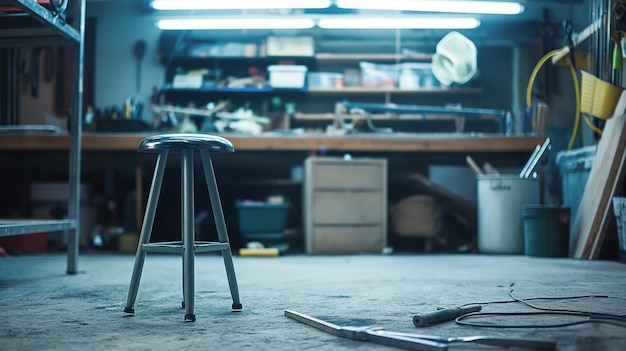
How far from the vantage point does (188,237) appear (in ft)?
5.77

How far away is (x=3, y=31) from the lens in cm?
287

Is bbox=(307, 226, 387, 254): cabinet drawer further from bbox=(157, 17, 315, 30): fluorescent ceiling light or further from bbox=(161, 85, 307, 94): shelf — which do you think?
bbox=(157, 17, 315, 30): fluorescent ceiling light

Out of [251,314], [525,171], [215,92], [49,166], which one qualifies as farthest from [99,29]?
[251,314]

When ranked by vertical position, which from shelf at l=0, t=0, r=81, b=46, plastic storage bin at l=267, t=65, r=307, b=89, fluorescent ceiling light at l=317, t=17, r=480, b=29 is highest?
fluorescent ceiling light at l=317, t=17, r=480, b=29

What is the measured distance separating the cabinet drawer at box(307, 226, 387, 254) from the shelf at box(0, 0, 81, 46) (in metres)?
2.17

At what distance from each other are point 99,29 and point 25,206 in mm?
2759

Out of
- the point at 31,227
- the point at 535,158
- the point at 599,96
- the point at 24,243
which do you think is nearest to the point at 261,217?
the point at 24,243

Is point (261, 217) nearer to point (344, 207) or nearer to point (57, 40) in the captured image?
point (344, 207)

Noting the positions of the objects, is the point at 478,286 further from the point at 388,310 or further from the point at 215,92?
the point at 215,92

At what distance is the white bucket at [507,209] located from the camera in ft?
14.1

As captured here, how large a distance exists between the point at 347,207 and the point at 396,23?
8.16 feet

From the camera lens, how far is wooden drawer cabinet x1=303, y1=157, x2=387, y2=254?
4.45 meters

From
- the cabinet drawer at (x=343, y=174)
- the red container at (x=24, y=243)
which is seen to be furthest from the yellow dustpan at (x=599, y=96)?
the red container at (x=24, y=243)

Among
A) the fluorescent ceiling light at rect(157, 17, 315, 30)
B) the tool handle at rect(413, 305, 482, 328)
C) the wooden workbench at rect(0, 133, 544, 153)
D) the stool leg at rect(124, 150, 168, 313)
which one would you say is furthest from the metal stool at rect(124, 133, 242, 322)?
the fluorescent ceiling light at rect(157, 17, 315, 30)
